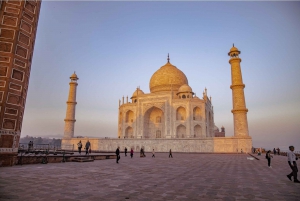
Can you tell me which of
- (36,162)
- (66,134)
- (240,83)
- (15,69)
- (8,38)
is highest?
(240,83)

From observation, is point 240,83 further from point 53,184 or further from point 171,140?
Answer: point 53,184

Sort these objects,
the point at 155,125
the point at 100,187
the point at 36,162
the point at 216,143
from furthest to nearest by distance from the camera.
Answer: the point at 155,125 → the point at 216,143 → the point at 36,162 → the point at 100,187

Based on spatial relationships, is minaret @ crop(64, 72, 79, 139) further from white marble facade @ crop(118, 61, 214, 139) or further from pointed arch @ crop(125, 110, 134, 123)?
pointed arch @ crop(125, 110, 134, 123)

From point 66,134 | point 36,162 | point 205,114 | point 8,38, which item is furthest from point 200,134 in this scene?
point 8,38

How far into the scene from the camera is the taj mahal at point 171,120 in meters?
24.3

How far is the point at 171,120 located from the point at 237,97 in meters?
10.4

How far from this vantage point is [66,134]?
32.6m

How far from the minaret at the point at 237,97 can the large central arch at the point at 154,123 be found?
13.0 metres

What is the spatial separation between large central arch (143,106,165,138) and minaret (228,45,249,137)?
1297 centimetres

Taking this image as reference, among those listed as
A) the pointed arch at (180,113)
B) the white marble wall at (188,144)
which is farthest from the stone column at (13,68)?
the pointed arch at (180,113)

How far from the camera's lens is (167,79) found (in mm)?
37781

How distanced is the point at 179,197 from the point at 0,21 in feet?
35.5

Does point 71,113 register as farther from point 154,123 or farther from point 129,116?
point 154,123

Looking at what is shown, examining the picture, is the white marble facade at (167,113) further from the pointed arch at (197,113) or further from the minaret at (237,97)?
the minaret at (237,97)
